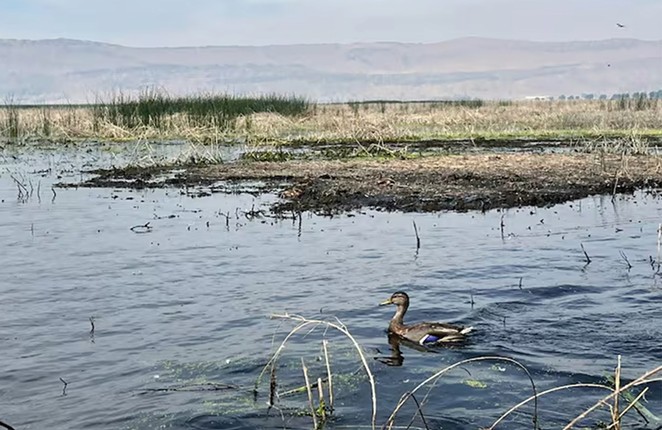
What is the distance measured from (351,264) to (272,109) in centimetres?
4039

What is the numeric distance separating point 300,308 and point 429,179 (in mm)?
13326

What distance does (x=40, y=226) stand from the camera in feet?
63.0

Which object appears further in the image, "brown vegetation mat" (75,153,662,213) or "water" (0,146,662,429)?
"brown vegetation mat" (75,153,662,213)

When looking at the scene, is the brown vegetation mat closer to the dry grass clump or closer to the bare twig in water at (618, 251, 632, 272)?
the bare twig in water at (618, 251, 632, 272)

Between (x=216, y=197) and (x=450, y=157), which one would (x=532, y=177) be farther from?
(x=216, y=197)

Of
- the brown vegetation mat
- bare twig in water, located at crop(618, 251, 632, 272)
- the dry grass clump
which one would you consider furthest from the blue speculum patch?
the dry grass clump

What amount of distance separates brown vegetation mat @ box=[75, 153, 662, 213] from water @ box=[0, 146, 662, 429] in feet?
4.01

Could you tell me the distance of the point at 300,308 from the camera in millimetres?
11875

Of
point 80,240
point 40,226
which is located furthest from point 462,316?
point 40,226

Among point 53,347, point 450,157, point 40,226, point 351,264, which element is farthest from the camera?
point 450,157

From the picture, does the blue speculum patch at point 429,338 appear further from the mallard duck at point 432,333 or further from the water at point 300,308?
the water at point 300,308

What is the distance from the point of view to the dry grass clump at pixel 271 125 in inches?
1714

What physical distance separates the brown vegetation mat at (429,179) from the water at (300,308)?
1.22 metres

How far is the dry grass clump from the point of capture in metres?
43.5
